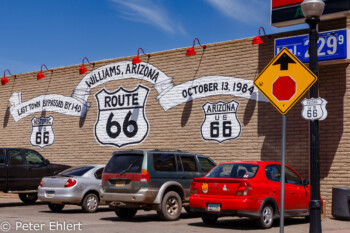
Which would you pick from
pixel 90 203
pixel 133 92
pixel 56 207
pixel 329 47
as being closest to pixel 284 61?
pixel 329 47

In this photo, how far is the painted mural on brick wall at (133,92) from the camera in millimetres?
19484

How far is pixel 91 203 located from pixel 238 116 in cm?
589

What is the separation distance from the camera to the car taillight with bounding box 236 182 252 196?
12656 mm

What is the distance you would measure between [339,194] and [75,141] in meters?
12.5

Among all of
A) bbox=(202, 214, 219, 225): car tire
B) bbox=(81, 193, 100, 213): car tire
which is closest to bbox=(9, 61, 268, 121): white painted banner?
bbox=(81, 193, 100, 213): car tire

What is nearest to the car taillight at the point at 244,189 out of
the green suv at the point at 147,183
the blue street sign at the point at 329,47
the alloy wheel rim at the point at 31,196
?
the green suv at the point at 147,183

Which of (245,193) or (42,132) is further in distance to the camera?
(42,132)

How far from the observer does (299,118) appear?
17750 mm

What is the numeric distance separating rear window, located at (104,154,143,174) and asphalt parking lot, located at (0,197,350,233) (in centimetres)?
135

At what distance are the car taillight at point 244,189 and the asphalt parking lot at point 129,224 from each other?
0.87 meters

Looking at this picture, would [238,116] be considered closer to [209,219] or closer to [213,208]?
[209,219]

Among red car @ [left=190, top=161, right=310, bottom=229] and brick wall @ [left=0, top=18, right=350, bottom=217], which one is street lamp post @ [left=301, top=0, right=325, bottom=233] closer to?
red car @ [left=190, top=161, right=310, bottom=229]

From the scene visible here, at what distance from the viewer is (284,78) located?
9.12 metres

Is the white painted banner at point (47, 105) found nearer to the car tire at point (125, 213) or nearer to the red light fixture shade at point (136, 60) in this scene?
the red light fixture shade at point (136, 60)
